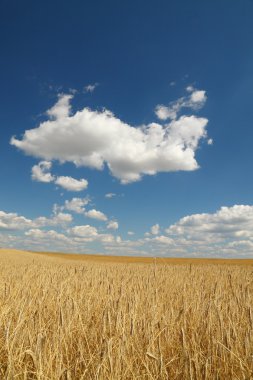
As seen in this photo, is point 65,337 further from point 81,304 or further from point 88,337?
point 81,304

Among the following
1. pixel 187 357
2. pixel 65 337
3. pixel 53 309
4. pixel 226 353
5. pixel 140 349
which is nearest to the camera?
pixel 187 357

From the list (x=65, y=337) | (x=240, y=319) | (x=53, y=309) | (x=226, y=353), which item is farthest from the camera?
(x=53, y=309)

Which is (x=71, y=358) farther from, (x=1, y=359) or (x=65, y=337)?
(x=1, y=359)

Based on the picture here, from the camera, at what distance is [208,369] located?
3098 mm

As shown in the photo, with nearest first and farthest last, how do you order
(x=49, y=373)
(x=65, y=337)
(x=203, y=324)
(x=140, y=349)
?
(x=49, y=373)
(x=140, y=349)
(x=65, y=337)
(x=203, y=324)

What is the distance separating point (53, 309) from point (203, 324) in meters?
2.33

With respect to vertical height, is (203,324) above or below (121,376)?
above

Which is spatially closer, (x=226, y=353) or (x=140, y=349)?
(x=226, y=353)

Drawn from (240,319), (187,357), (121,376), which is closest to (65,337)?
(121,376)

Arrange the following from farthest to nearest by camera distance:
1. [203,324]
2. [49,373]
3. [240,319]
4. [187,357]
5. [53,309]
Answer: [53,309]
[240,319]
[203,324]
[49,373]
[187,357]

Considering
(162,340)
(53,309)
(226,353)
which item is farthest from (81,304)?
(226,353)

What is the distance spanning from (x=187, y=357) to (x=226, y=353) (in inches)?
25.8

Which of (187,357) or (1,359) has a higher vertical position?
(187,357)

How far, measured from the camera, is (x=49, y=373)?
3.05 meters
